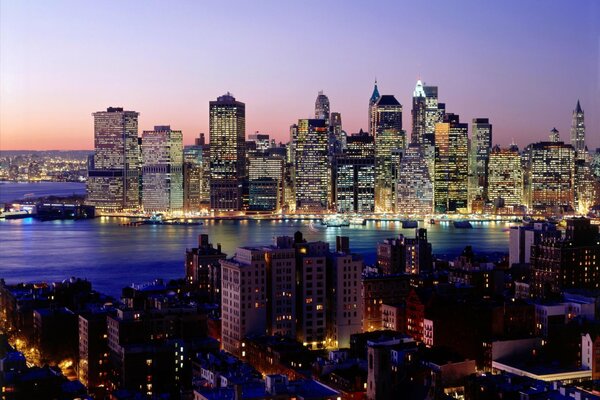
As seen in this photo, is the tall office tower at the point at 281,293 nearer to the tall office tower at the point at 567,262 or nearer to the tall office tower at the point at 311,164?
the tall office tower at the point at 567,262

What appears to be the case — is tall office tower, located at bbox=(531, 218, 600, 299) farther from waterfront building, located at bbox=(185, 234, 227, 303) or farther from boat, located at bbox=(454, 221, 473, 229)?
boat, located at bbox=(454, 221, 473, 229)

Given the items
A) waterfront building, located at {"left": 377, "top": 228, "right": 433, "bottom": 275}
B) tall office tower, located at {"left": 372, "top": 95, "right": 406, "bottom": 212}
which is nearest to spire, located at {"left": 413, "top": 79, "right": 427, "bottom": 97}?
tall office tower, located at {"left": 372, "top": 95, "right": 406, "bottom": 212}

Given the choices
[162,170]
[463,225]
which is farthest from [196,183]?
[463,225]

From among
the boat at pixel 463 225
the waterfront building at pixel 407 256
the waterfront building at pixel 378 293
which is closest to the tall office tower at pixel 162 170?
the boat at pixel 463 225

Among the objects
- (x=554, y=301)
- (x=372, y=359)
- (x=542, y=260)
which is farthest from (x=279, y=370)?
(x=542, y=260)

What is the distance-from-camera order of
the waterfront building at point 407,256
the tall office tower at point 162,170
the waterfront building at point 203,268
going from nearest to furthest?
the waterfront building at point 203,268 < the waterfront building at point 407,256 < the tall office tower at point 162,170
